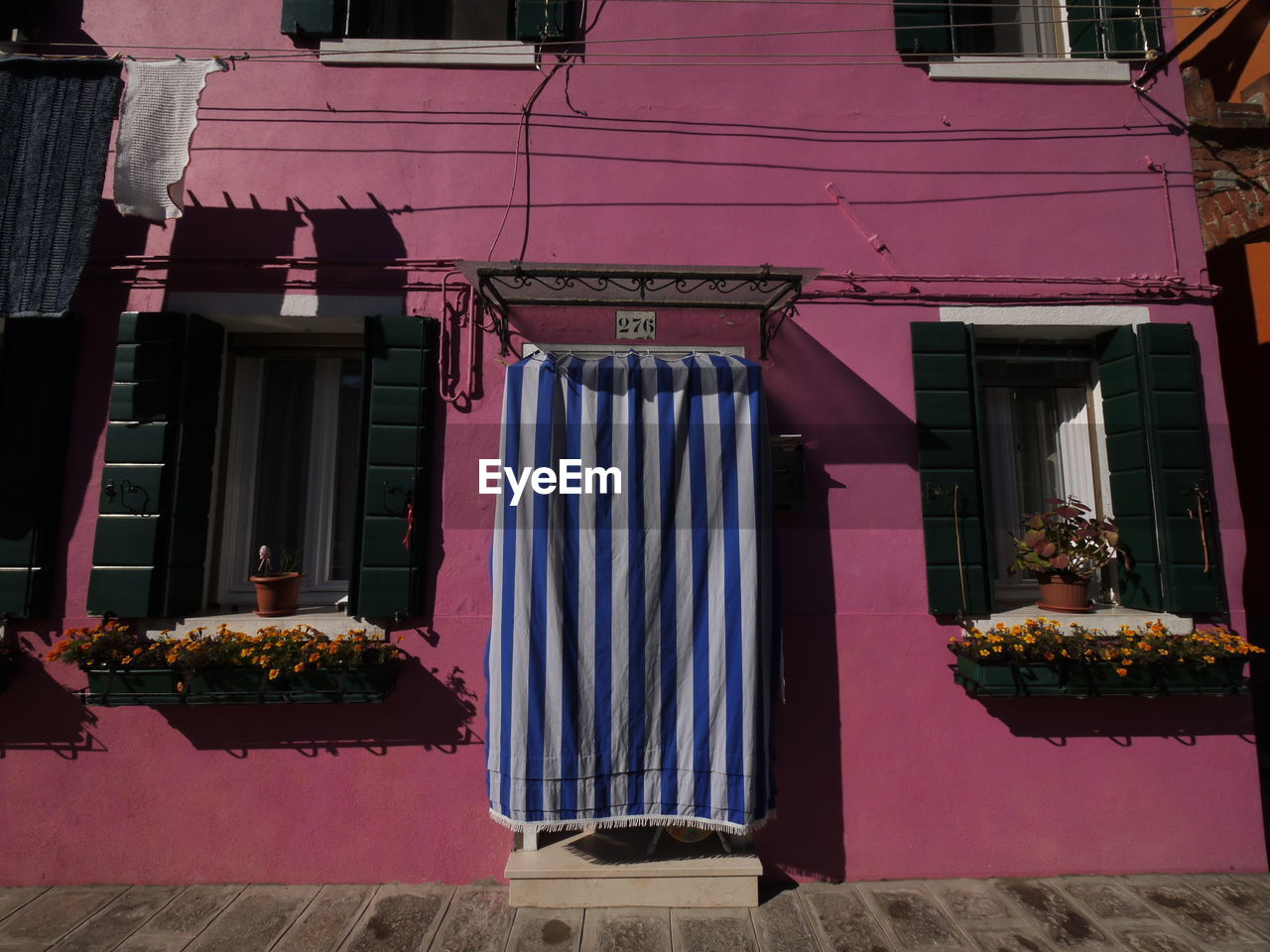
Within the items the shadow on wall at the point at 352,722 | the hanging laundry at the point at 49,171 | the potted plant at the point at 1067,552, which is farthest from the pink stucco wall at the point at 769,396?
the potted plant at the point at 1067,552

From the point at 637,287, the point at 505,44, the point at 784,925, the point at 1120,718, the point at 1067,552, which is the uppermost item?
the point at 505,44

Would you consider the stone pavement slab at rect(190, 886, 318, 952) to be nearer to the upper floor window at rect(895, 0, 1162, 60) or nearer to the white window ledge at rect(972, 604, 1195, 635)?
the white window ledge at rect(972, 604, 1195, 635)

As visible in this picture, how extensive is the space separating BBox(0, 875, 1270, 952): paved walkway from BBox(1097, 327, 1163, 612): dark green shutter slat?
145 cm

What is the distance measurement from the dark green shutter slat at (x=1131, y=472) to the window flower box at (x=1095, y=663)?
324 millimetres

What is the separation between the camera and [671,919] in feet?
9.49

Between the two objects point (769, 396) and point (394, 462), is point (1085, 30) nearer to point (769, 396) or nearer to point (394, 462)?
point (769, 396)

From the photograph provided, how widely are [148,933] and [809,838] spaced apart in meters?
3.11

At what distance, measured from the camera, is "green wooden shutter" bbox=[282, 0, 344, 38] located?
3568mm

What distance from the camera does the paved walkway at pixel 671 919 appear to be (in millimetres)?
2711

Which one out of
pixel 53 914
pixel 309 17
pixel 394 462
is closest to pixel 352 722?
pixel 394 462

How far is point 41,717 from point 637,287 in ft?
12.4

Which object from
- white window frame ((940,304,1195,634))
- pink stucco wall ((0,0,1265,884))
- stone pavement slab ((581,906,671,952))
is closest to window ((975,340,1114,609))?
white window frame ((940,304,1195,634))

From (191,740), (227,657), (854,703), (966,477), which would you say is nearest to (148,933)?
(191,740)

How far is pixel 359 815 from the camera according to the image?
10.5 feet
